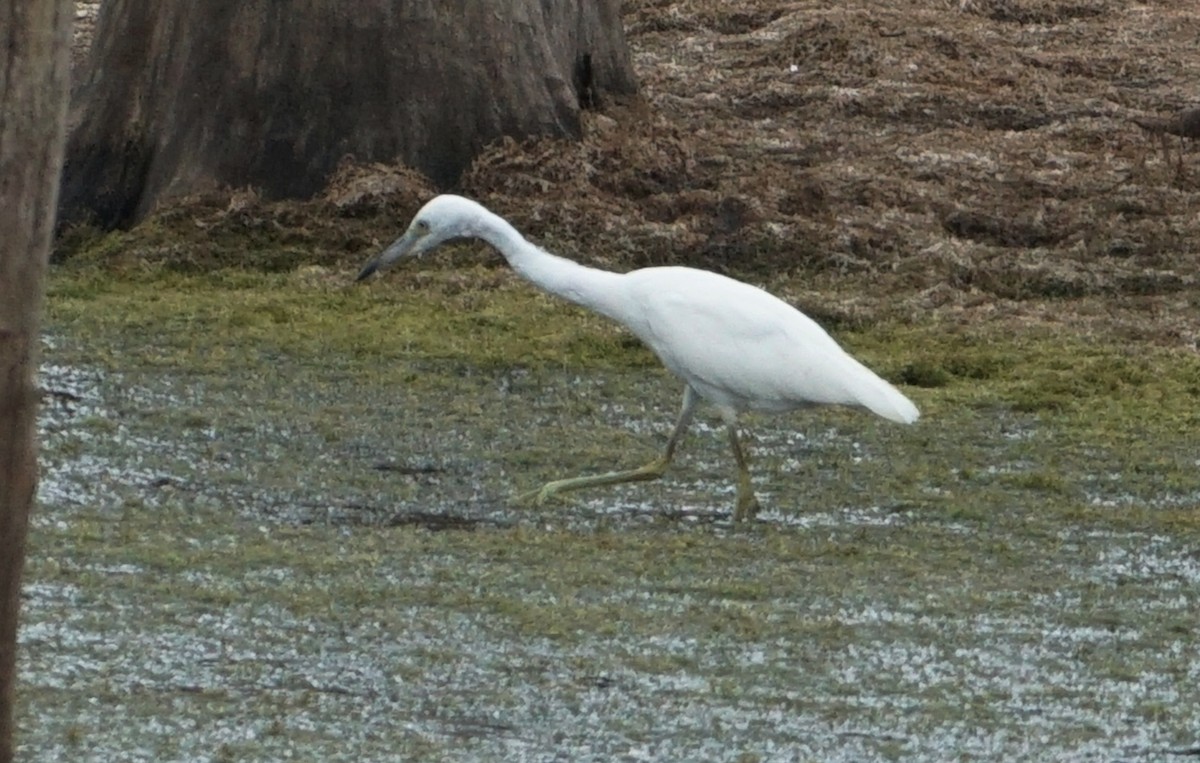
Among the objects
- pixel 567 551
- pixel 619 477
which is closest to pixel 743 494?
pixel 619 477

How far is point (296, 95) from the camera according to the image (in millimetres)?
11898

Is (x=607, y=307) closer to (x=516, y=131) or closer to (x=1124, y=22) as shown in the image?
(x=516, y=131)

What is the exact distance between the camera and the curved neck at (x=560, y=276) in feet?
26.1

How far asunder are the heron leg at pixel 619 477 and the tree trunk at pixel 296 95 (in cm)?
441

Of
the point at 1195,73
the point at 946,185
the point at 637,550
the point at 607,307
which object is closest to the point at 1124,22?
the point at 1195,73

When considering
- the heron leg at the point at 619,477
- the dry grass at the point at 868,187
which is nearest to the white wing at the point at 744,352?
the heron leg at the point at 619,477

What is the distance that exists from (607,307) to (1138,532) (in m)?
1.87

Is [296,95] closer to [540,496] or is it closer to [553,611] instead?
[540,496]

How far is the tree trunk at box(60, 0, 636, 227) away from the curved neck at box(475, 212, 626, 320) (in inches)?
158

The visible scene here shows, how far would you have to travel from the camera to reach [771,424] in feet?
29.4

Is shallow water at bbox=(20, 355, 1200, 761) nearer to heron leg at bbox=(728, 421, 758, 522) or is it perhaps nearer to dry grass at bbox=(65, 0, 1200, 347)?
heron leg at bbox=(728, 421, 758, 522)

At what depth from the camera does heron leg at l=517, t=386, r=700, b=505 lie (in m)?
7.52

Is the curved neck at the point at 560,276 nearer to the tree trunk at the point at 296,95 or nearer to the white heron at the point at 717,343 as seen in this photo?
the white heron at the point at 717,343

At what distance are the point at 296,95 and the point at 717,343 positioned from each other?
476 cm
